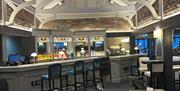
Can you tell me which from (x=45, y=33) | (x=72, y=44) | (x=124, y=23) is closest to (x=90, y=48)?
(x=72, y=44)

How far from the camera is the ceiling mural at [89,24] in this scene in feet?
57.0

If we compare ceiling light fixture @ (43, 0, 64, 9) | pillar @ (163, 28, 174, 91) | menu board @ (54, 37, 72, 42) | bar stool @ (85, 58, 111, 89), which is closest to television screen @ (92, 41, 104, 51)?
menu board @ (54, 37, 72, 42)

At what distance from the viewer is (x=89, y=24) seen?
1739 cm

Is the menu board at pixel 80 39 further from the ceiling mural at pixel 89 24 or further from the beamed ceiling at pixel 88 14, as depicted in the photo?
the ceiling mural at pixel 89 24

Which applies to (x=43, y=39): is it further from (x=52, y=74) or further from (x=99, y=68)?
(x=52, y=74)

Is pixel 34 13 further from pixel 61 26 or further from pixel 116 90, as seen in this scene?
pixel 116 90

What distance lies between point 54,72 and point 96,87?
9.08 feet

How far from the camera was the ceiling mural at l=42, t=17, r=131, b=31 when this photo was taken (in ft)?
57.0

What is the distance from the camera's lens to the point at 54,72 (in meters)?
7.52

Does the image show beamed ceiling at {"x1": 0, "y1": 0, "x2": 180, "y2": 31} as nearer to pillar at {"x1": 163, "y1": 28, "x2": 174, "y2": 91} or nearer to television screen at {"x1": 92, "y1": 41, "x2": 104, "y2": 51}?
television screen at {"x1": 92, "y1": 41, "x2": 104, "y2": 51}

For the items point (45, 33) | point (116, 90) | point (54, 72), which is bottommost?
point (116, 90)

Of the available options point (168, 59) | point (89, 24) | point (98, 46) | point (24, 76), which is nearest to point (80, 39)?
point (98, 46)

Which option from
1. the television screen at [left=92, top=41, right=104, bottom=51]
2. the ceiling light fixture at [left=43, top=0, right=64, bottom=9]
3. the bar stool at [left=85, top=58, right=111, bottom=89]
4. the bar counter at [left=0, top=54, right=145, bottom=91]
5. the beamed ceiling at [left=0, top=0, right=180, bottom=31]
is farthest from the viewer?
the beamed ceiling at [left=0, top=0, right=180, bottom=31]

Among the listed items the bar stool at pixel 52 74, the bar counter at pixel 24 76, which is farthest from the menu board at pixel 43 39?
the bar stool at pixel 52 74
